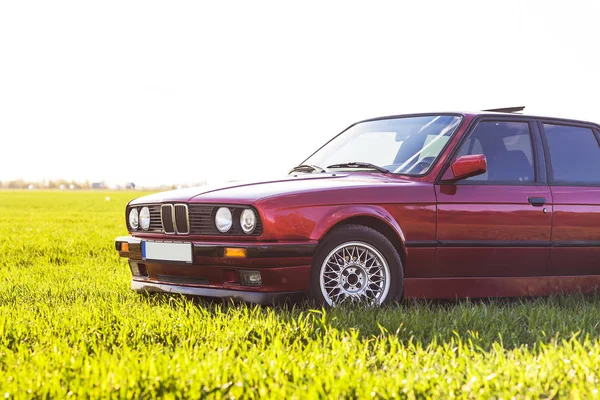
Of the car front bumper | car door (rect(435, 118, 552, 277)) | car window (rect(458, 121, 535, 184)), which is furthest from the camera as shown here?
car window (rect(458, 121, 535, 184))

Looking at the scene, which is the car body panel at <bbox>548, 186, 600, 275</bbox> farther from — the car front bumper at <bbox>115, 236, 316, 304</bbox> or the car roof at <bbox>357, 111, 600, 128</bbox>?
the car front bumper at <bbox>115, 236, 316, 304</bbox>

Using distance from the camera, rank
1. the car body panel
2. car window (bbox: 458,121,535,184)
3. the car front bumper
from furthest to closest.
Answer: the car body panel
car window (bbox: 458,121,535,184)
the car front bumper

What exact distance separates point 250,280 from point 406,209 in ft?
4.22

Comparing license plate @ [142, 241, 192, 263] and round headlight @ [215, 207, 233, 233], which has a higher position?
round headlight @ [215, 207, 233, 233]

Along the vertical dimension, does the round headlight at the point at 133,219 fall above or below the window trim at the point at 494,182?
below

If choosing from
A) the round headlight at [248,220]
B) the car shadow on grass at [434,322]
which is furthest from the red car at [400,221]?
the car shadow on grass at [434,322]

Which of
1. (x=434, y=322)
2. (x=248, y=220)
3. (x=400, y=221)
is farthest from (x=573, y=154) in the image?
(x=248, y=220)

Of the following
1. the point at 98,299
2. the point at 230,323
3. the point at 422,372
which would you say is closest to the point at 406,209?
the point at 230,323

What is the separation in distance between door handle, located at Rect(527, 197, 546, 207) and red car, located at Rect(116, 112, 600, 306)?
0.01m

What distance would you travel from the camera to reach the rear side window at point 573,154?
7320mm

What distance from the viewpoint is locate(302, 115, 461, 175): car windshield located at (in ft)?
21.9

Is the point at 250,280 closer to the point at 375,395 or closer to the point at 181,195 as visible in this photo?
the point at 181,195

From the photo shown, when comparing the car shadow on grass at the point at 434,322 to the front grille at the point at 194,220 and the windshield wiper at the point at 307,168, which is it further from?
the windshield wiper at the point at 307,168

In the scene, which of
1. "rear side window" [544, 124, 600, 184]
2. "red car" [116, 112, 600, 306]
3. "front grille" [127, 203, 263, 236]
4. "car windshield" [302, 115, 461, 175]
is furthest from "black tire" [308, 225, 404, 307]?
"rear side window" [544, 124, 600, 184]
